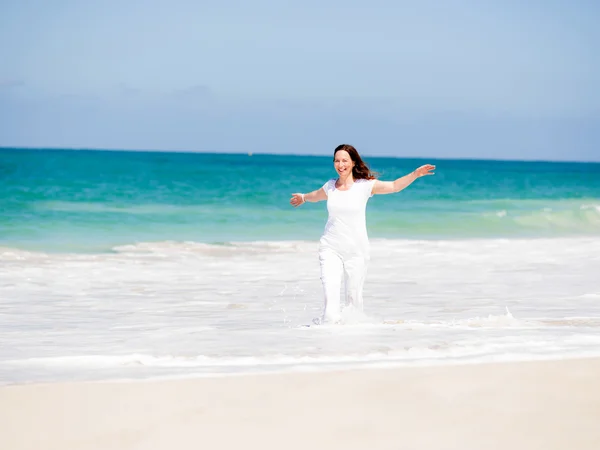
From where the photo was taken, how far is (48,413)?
15.5 feet

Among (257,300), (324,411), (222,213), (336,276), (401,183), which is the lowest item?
(324,411)

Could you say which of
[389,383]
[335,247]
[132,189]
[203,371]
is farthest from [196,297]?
[132,189]

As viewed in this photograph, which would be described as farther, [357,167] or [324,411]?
[357,167]

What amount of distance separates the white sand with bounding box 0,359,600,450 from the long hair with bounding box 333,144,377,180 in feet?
6.97

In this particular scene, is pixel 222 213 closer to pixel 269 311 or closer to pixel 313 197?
pixel 269 311

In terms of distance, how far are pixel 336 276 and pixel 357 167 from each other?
900mm

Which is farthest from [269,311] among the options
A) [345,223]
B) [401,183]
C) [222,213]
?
[222,213]

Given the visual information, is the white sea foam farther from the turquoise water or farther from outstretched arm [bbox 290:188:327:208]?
the turquoise water

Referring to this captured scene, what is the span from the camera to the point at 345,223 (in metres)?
7.14

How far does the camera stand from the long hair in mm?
7106

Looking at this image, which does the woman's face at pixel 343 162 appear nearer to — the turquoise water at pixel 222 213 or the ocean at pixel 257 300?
the ocean at pixel 257 300

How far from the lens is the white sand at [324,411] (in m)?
4.32

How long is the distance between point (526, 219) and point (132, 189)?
17.6 metres

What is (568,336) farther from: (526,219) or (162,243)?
(526,219)
